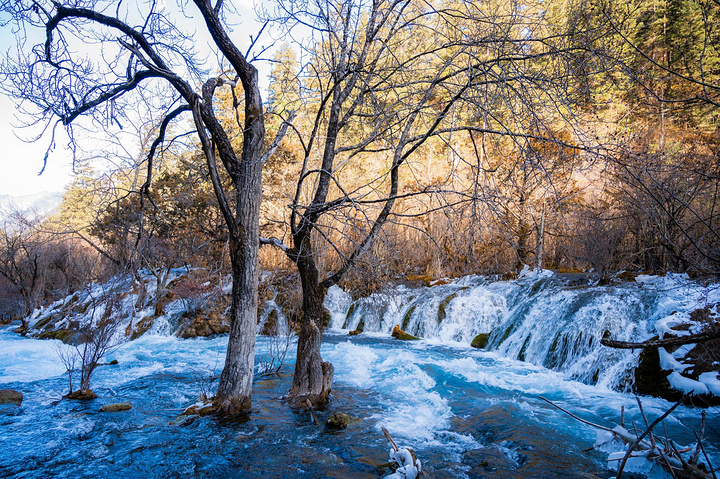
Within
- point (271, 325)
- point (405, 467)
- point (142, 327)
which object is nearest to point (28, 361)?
point (142, 327)

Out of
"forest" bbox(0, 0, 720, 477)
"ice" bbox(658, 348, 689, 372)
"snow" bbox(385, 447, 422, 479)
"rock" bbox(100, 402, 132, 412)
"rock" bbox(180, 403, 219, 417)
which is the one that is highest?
"forest" bbox(0, 0, 720, 477)

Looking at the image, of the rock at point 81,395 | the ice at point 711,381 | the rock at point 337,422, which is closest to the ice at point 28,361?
the rock at point 81,395

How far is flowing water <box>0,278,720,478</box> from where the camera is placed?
4484 mm

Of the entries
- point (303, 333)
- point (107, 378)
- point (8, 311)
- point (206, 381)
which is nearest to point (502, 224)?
point (303, 333)

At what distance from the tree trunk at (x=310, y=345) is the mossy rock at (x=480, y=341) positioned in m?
6.24

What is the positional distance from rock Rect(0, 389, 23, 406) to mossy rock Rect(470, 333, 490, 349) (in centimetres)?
981

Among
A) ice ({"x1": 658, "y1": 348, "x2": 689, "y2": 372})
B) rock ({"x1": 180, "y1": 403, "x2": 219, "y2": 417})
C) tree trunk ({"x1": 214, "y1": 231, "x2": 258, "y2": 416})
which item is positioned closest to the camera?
tree trunk ({"x1": 214, "y1": 231, "x2": 258, "y2": 416})

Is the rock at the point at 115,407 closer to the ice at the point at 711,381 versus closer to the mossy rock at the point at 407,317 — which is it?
the mossy rock at the point at 407,317

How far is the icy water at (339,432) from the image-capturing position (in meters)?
4.38

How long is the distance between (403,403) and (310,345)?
2.14 m

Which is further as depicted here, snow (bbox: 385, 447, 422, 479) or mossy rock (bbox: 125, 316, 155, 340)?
mossy rock (bbox: 125, 316, 155, 340)

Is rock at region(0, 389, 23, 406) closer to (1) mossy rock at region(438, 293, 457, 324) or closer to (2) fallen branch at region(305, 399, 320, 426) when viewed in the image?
(2) fallen branch at region(305, 399, 320, 426)

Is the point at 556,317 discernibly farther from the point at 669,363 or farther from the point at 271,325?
the point at 271,325

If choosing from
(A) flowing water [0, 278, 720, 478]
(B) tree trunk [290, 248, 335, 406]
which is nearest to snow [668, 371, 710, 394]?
(A) flowing water [0, 278, 720, 478]
